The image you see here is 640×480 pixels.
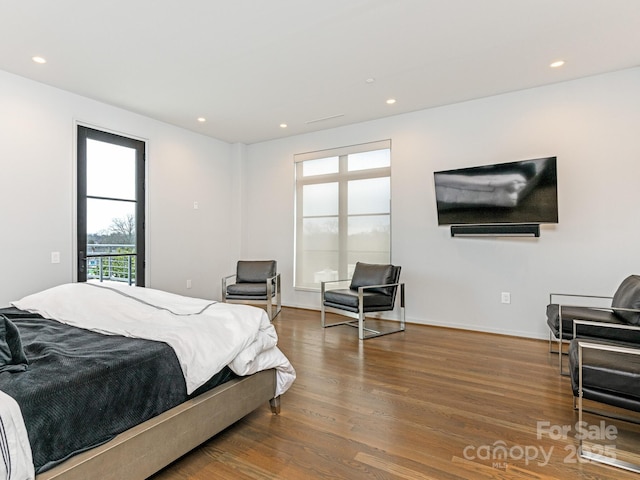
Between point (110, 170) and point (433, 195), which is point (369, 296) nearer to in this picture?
point (433, 195)

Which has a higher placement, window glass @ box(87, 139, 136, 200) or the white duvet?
window glass @ box(87, 139, 136, 200)

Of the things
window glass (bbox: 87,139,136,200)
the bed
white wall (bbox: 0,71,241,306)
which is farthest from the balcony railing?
the bed

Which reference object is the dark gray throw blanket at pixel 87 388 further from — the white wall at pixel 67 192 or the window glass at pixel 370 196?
the window glass at pixel 370 196

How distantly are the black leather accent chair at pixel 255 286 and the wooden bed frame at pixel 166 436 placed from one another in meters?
2.69

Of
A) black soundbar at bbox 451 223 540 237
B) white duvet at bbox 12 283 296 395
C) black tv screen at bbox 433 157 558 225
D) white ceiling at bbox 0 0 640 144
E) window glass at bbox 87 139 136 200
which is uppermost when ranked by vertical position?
white ceiling at bbox 0 0 640 144

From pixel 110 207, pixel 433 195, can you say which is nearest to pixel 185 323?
pixel 110 207

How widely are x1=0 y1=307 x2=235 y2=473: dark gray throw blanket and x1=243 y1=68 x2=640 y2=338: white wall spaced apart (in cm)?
342

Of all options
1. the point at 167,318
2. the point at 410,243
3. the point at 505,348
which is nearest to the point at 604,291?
the point at 505,348

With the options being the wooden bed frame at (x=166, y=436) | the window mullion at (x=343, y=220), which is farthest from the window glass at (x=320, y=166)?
the wooden bed frame at (x=166, y=436)

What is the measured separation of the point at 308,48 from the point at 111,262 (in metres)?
3.53

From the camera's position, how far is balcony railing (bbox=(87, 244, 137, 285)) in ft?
13.6

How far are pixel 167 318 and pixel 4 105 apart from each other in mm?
3196

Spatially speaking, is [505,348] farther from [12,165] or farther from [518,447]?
[12,165]

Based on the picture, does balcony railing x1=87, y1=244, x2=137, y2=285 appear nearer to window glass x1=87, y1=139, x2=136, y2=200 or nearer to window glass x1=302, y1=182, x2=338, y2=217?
window glass x1=87, y1=139, x2=136, y2=200
